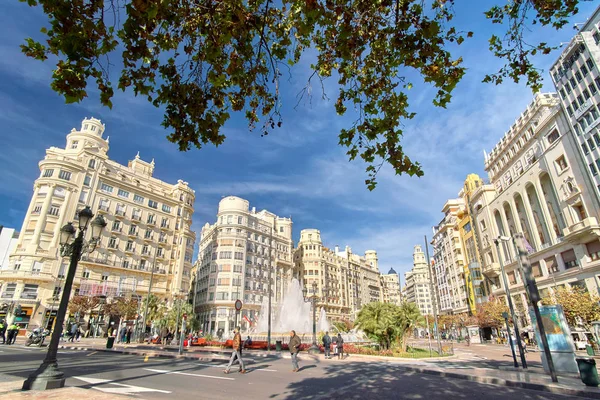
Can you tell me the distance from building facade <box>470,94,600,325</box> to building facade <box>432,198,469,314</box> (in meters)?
12.0

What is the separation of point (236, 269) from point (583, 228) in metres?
53.9

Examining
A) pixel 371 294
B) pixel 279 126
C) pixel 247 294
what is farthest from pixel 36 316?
pixel 371 294

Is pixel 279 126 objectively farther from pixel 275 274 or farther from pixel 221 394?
pixel 275 274

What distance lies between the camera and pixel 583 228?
29.0 m

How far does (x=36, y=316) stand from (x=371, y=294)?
9903cm

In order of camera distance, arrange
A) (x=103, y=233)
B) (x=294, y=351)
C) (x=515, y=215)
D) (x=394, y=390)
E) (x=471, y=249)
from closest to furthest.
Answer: (x=394, y=390), (x=294, y=351), (x=515, y=215), (x=103, y=233), (x=471, y=249)


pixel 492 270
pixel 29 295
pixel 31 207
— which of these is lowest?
pixel 29 295

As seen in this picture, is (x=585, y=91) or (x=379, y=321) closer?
(x=379, y=321)

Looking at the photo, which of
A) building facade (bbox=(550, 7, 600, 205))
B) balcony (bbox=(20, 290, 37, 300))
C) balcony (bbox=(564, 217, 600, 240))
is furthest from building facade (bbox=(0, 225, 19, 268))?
building facade (bbox=(550, 7, 600, 205))

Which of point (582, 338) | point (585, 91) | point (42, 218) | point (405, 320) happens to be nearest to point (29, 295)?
point (42, 218)

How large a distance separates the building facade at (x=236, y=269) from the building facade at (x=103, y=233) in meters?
7.77

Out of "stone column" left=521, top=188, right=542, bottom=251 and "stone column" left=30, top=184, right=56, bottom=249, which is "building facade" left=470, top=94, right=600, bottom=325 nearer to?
"stone column" left=521, top=188, right=542, bottom=251

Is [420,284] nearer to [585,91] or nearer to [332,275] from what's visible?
[332,275]

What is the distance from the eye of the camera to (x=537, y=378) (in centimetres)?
1059
